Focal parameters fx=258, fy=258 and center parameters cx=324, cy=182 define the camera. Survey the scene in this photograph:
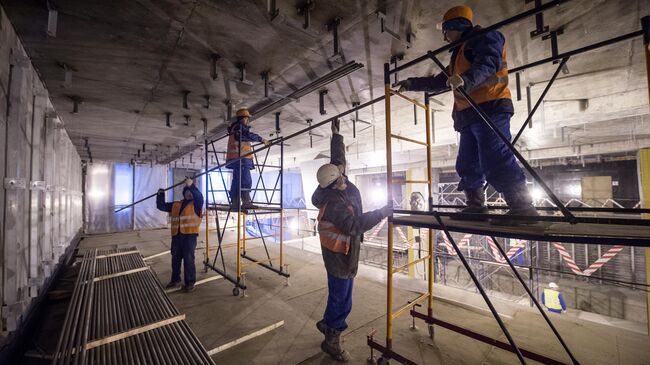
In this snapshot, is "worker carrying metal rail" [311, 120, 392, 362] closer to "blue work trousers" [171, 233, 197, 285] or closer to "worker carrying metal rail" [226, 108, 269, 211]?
"worker carrying metal rail" [226, 108, 269, 211]

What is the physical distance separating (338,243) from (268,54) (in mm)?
2941

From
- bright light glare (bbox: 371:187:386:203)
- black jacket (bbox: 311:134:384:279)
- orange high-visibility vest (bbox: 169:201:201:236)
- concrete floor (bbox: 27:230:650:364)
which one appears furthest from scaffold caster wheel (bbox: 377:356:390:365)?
bright light glare (bbox: 371:187:386:203)

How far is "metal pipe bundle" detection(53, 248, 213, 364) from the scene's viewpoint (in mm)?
2488

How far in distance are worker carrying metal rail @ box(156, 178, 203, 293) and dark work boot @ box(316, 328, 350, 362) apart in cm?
321

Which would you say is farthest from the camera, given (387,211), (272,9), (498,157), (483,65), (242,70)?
(242,70)

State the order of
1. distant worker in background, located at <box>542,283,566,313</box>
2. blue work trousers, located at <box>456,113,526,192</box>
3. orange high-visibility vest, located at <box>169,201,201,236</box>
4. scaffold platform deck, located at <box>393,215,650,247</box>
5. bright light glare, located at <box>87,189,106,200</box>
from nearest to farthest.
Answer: scaffold platform deck, located at <box>393,215,650,247</box>, blue work trousers, located at <box>456,113,526,192</box>, orange high-visibility vest, located at <box>169,201,201,236</box>, distant worker in background, located at <box>542,283,566,313</box>, bright light glare, located at <box>87,189,106,200</box>

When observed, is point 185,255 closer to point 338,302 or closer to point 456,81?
point 338,302

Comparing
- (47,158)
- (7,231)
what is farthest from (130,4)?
(47,158)

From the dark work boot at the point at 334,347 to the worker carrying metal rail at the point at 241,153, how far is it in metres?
2.78

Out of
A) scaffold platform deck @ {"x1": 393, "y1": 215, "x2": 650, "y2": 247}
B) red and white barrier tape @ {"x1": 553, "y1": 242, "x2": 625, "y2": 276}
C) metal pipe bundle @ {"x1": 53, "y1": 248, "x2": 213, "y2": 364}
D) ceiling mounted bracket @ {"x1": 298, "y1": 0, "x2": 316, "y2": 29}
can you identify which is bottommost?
red and white barrier tape @ {"x1": 553, "y1": 242, "x2": 625, "y2": 276}

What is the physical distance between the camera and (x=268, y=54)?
3865mm

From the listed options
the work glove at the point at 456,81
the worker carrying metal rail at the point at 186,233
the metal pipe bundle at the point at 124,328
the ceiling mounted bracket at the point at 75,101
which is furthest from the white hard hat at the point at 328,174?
the ceiling mounted bracket at the point at 75,101

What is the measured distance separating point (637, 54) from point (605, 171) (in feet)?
43.2

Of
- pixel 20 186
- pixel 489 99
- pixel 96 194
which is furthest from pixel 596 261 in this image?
pixel 96 194
